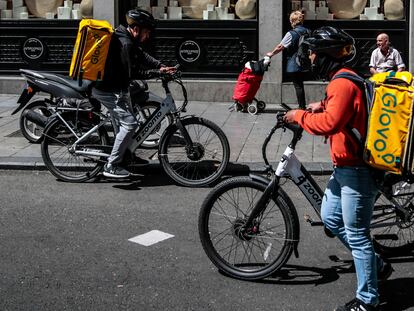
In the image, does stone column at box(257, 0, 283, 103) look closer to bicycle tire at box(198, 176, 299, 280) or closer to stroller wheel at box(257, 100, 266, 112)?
stroller wheel at box(257, 100, 266, 112)

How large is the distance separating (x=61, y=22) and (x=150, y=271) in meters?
9.80

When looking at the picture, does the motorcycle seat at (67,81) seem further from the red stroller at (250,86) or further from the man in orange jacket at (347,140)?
the man in orange jacket at (347,140)

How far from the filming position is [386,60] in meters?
13.9

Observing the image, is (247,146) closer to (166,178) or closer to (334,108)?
(166,178)

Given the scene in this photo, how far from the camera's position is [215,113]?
13.8 meters

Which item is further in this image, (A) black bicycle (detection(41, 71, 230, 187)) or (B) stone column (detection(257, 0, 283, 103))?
(B) stone column (detection(257, 0, 283, 103))

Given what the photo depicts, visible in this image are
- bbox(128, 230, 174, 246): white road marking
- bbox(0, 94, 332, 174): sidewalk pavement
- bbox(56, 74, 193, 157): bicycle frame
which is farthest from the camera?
bbox(0, 94, 332, 174): sidewalk pavement

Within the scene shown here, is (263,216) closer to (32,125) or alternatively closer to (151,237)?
(151,237)

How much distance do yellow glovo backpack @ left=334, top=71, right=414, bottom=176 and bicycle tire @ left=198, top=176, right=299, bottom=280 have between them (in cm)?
95

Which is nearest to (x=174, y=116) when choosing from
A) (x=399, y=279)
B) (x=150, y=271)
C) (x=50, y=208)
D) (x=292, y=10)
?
(x=50, y=208)

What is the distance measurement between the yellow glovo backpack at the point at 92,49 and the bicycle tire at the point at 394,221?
375cm

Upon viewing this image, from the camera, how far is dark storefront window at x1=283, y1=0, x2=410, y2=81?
14.7 m

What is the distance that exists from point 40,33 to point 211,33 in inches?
125

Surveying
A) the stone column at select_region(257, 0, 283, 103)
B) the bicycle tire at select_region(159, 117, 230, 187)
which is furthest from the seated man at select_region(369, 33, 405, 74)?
the bicycle tire at select_region(159, 117, 230, 187)
